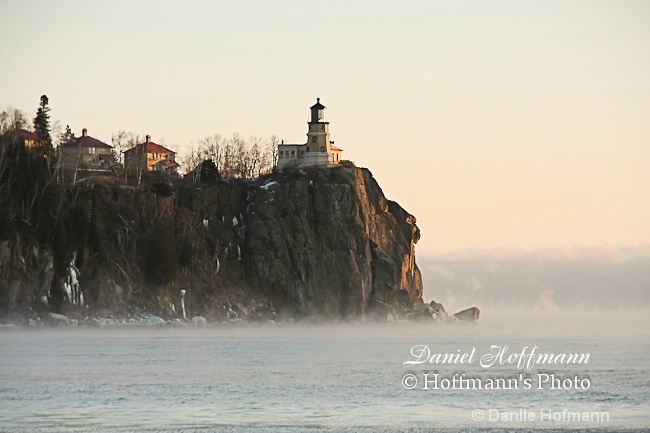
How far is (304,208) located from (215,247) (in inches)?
515

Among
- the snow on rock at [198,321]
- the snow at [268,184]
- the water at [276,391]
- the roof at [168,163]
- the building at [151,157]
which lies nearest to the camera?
the water at [276,391]

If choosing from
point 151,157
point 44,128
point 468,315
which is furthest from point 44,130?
point 468,315

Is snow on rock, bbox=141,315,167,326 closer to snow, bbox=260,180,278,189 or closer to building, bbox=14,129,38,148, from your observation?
building, bbox=14,129,38,148

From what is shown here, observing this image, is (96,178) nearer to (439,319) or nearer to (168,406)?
(439,319)

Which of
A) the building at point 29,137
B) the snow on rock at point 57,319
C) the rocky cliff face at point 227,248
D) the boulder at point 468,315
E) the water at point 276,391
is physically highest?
the building at point 29,137

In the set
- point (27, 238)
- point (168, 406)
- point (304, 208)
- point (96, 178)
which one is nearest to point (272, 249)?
point (304, 208)

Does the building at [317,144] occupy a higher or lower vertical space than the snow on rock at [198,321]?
higher

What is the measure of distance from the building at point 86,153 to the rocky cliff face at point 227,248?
29.5ft

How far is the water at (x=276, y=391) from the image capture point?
169 ft

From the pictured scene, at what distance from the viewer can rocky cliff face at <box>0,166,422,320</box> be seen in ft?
438

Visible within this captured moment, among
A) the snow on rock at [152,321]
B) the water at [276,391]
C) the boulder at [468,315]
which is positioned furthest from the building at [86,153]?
the boulder at [468,315]

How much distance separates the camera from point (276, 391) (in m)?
62.9

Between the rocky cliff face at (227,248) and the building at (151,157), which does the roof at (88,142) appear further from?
the rocky cliff face at (227,248)

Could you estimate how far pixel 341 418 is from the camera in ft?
173
